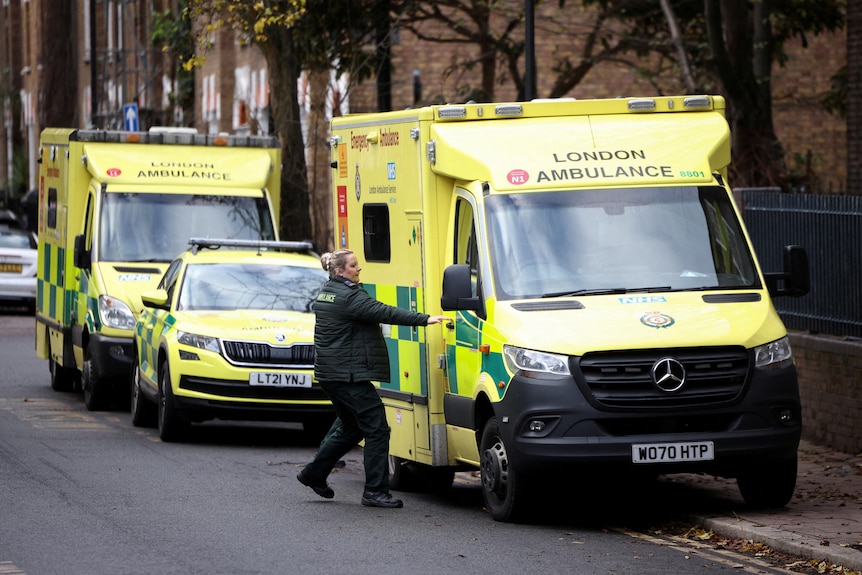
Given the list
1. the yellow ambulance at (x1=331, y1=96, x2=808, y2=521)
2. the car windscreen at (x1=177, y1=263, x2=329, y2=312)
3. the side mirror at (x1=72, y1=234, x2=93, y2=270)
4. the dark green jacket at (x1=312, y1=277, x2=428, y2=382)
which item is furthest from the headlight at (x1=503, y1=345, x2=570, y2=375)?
the side mirror at (x1=72, y1=234, x2=93, y2=270)

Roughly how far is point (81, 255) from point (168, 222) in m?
1.11

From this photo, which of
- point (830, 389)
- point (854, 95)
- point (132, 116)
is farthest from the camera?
point (132, 116)

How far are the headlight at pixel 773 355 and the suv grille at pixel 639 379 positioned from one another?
35 cm

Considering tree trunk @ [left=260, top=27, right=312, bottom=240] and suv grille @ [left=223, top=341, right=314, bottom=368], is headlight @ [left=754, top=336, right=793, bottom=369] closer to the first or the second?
suv grille @ [left=223, top=341, right=314, bottom=368]

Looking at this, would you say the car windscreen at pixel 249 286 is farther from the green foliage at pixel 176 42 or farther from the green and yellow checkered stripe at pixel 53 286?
the green foliage at pixel 176 42

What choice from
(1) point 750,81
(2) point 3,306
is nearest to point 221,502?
(1) point 750,81

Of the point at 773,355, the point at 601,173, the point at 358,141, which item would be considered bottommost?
the point at 773,355

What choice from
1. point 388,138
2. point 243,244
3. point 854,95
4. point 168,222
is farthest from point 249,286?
point 854,95

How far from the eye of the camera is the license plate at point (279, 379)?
48.6 feet

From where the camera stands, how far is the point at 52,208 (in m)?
20.8

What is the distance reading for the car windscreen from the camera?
15820 mm

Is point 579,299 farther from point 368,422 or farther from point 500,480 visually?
point 368,422

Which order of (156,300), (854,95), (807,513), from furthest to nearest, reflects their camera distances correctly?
(854,95), (156,300), (807,513)

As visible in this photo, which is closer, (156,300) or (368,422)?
(368,422)
